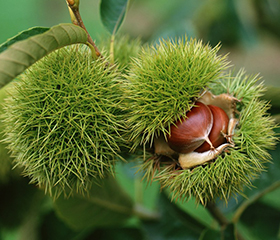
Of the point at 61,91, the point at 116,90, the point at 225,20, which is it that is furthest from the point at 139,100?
the point at 225,20

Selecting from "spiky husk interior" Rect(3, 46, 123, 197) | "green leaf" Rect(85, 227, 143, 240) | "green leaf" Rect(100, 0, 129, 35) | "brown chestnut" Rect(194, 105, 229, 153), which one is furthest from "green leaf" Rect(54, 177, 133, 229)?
"green leaf" Rect(100, 0, 129, 35)

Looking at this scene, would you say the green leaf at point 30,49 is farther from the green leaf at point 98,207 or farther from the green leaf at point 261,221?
the green leaf at point 261,221

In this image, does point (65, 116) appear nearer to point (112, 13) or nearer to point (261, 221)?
point (112, 13)

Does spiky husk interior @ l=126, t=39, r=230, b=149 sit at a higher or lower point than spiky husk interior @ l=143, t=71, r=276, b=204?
higher

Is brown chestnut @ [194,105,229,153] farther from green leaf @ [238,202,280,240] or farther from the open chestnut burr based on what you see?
green leaf @ [238,202,280,240]

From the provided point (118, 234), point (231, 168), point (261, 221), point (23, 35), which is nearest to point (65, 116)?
point (23, 35)

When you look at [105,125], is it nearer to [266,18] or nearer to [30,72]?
[30,72]
